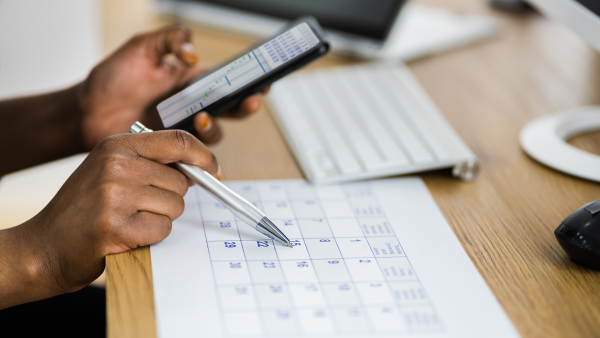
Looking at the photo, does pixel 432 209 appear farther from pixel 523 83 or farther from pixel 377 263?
pixel 523 83

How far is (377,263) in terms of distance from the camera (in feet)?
1.50

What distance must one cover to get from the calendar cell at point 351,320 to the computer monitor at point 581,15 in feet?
1.37

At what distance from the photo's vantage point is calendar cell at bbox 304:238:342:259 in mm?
462

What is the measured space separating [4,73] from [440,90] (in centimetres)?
91

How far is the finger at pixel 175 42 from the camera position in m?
0.70

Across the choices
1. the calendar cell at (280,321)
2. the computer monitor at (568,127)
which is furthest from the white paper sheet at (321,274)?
the computer monitor at (568,127)

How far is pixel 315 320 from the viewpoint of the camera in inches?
15.4

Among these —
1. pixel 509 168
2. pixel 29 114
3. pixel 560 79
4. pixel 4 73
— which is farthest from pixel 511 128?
pixel 4 73

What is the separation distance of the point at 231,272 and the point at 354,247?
12 centimetres

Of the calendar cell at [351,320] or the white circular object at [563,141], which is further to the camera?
the white circular object at [563,141]

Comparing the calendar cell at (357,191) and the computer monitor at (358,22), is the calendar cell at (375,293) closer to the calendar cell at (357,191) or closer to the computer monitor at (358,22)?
the calendar cell at (357,191)

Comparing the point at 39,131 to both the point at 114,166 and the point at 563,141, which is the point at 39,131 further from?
the point at 563,141

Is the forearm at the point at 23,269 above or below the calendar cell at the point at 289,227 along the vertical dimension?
below

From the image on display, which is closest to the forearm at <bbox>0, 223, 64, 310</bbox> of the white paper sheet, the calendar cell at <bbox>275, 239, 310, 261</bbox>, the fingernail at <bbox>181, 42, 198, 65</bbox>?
the white paper sheet
